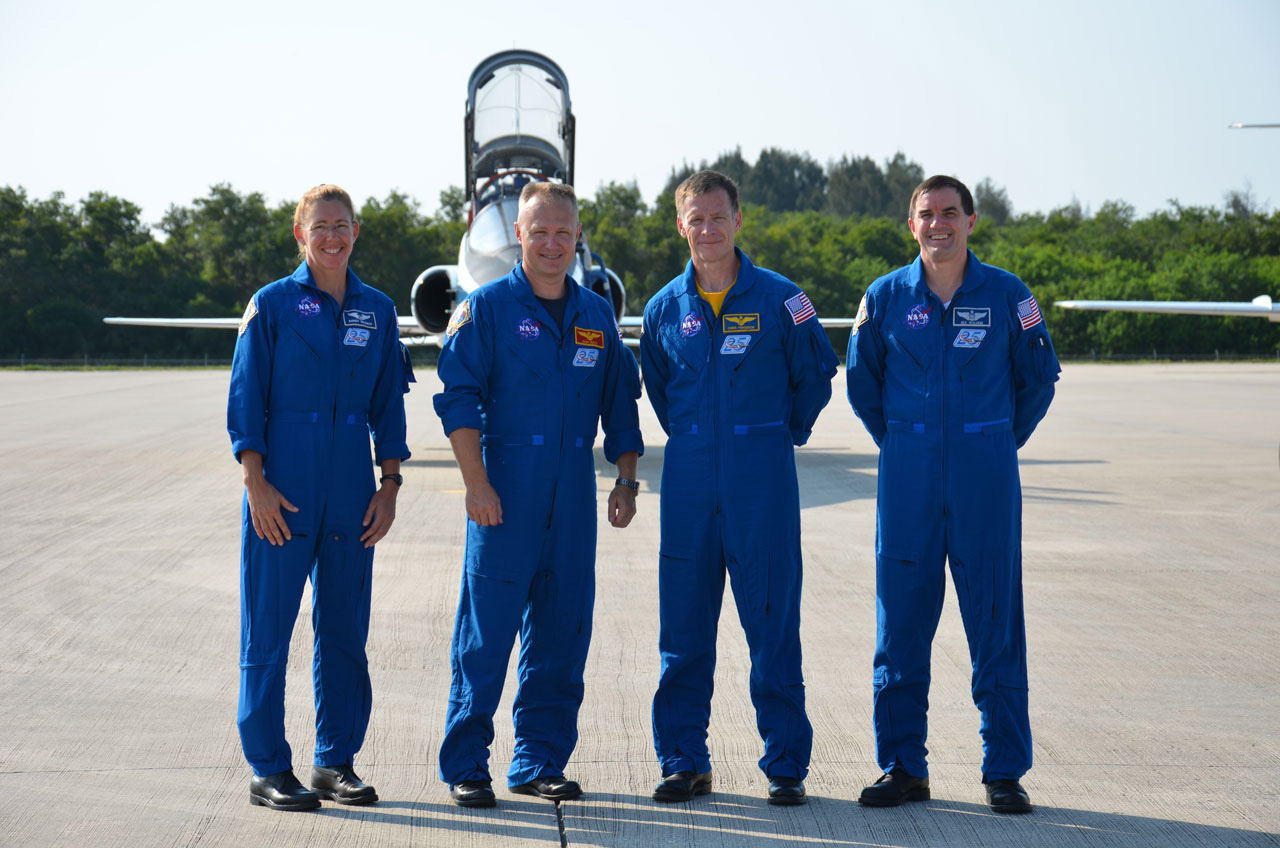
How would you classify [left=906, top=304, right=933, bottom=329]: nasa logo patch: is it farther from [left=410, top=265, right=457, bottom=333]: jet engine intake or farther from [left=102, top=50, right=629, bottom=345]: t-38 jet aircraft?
[left=410, top=265, right=457, bottom=333]: jet engine intake

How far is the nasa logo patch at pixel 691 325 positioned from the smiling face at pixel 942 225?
0.88 meters

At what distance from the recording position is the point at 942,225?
4.12m

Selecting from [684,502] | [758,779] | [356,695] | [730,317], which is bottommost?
[758,779]

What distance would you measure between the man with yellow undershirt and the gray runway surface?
0.49 ft

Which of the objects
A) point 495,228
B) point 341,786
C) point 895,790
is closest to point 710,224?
point 895,790

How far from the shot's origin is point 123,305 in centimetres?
6184

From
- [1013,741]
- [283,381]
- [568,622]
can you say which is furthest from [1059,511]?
[283,381]

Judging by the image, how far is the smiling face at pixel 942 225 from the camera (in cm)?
412

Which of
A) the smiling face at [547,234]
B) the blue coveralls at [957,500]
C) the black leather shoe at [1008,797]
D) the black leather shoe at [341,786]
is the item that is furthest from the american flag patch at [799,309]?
the black leather shoe at [341,786]

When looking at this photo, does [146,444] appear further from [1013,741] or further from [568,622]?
[1013,741]

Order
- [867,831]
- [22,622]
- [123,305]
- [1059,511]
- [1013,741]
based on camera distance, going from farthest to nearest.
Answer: [123,305], [1059,511], [22,622], [1013,741], [867,831]

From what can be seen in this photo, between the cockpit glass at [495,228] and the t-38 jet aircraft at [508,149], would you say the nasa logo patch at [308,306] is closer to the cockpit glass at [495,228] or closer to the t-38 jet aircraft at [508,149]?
the t-38 jet aircraft at [508,149]

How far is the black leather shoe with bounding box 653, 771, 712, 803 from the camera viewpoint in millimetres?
3963

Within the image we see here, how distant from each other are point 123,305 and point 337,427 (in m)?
64.8
